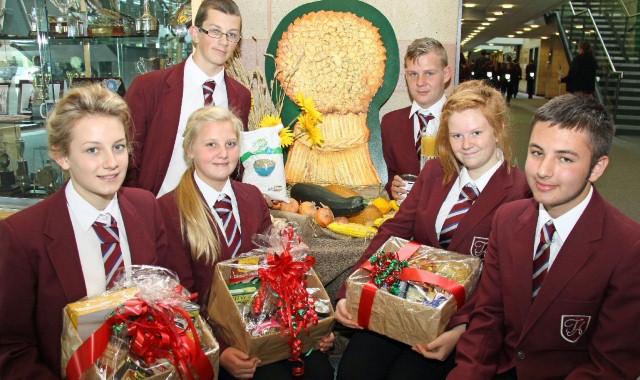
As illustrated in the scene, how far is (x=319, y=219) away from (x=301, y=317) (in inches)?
37.8

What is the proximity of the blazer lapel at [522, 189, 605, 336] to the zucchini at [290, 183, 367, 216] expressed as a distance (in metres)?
1.28

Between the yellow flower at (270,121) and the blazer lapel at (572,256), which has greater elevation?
the yellow flower at (270,121)

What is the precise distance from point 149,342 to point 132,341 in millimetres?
50

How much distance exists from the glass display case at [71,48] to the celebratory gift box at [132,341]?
2.14 meters

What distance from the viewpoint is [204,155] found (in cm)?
218

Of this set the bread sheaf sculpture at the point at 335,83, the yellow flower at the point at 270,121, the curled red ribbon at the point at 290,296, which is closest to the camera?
the curled red ribbon at the point at 290,296

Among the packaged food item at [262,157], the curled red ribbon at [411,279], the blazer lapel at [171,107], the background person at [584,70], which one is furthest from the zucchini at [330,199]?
the background person at [584,70]

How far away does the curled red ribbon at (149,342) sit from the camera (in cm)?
148

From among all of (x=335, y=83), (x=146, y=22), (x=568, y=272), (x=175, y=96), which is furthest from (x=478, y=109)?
(x=146, y=22)

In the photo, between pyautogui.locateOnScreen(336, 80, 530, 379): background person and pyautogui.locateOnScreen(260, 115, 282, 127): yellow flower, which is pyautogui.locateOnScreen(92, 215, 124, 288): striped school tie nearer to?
pyautogui.locateOnScreen(336, 80, 530, 379): background person

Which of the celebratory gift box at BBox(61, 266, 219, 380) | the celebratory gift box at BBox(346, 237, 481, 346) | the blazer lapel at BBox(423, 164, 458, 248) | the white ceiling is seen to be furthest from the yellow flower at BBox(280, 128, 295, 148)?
the white ceiling

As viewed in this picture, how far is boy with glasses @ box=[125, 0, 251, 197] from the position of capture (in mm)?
2758

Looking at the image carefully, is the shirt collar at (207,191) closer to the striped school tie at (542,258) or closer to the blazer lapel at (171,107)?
the blazer lapel at (171,107)

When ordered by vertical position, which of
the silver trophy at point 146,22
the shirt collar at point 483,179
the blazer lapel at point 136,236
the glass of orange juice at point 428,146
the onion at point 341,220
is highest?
the silver trophy at point 146,22
